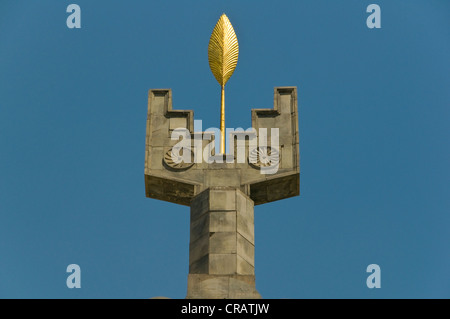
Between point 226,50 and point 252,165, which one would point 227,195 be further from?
point 226,50

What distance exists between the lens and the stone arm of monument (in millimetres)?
35312

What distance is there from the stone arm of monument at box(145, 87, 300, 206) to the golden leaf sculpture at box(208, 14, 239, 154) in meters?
2.05

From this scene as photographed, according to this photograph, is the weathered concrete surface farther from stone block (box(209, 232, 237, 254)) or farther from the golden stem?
the golden stem

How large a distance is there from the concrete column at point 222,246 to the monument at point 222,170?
26 mm

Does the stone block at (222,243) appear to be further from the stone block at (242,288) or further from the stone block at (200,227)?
the stone block at (242,288)

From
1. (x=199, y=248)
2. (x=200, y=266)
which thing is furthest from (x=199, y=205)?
(x=200, y=266)

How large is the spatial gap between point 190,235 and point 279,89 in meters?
5.46

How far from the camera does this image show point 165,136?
1426 inches

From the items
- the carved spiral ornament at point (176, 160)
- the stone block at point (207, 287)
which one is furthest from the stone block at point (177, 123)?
the stone block at point (207, 287)

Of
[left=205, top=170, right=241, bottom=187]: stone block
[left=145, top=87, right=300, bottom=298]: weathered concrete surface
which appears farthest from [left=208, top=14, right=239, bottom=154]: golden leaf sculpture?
[left=205, top=170, right=241, bottom=187]: stone block
